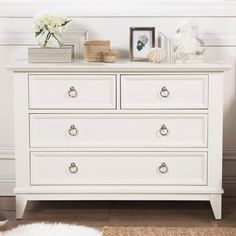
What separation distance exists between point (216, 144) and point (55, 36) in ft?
3.58

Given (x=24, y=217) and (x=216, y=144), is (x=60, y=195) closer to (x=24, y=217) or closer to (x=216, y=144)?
(x=24, y=217)

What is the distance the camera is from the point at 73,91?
11.0 ft

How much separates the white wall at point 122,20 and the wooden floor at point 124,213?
2.26 feet

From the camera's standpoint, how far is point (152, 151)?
3369 millimetres

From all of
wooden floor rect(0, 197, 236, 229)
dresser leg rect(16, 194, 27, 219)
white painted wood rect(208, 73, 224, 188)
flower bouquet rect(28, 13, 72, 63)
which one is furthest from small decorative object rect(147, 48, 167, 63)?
dresser leg rect(16, 194, 27, 219)

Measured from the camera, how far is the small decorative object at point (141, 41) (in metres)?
3.63

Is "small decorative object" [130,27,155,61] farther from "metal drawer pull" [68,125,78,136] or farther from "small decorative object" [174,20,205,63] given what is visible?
"metal drawer pull" [68,125,78,136]

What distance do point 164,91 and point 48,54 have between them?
0.62 metres

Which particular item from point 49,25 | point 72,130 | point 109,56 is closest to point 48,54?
point 49,25

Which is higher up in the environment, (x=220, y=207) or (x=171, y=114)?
(x=171, y=114)

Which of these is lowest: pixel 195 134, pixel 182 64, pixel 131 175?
pixel 131 175

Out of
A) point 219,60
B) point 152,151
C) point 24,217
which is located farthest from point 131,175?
point 219,60

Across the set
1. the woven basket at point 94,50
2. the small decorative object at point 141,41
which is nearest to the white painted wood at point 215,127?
the small decorative object at point 141,41

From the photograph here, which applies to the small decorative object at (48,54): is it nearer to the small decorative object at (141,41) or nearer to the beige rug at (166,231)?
the small decorative object at (141,41)
